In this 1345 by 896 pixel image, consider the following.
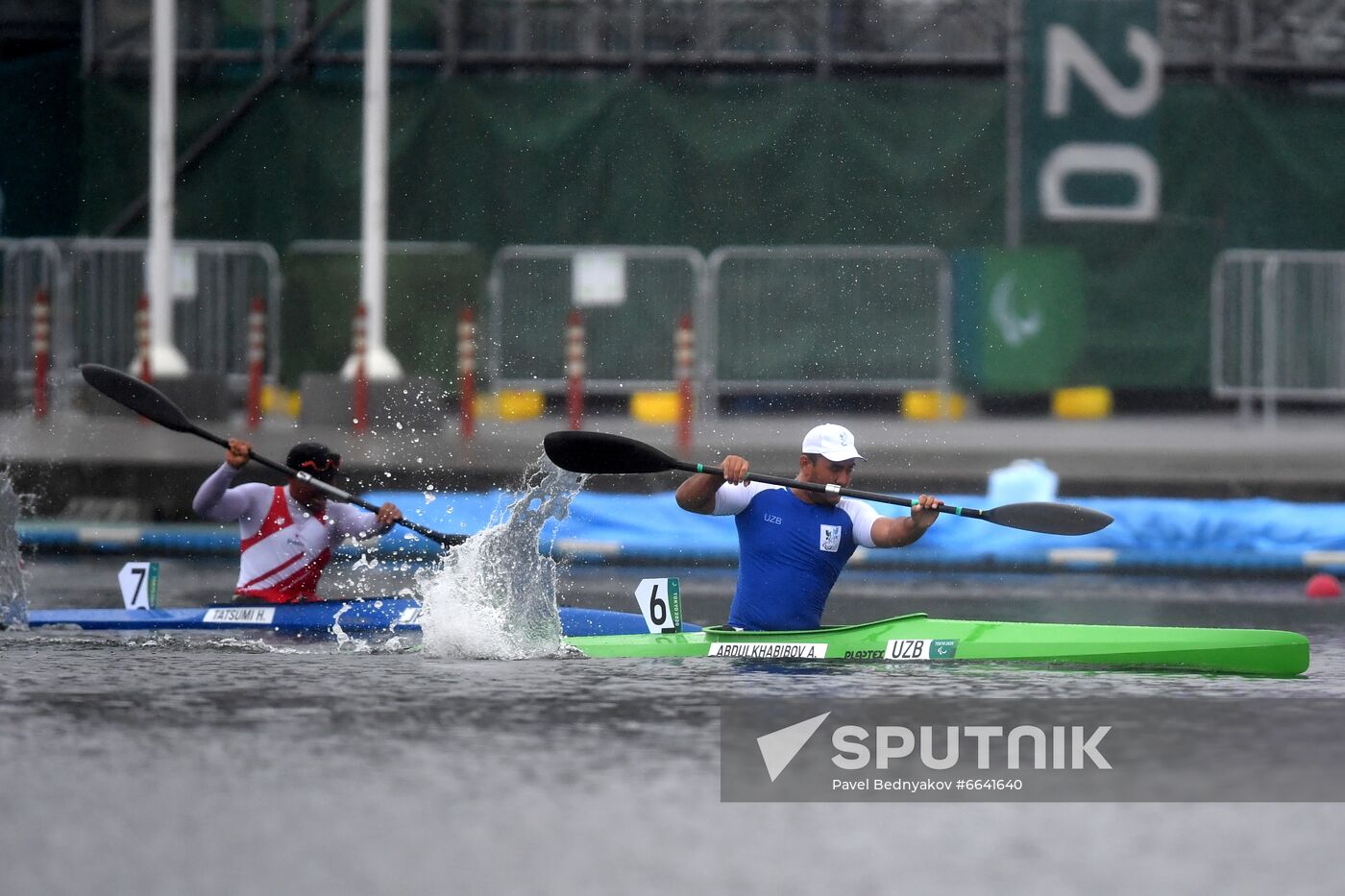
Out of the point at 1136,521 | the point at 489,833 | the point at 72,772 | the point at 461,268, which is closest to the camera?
the point at 489,833

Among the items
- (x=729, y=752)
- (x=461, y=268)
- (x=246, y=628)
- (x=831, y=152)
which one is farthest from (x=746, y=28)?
(x=729, y=752)

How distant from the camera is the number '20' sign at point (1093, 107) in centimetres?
2369

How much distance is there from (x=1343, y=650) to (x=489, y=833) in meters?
5.78

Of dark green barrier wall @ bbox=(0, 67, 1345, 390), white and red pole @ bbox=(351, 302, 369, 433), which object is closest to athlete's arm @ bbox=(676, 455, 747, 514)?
white and red pole @ bbox=(351, 302, 369, 433)

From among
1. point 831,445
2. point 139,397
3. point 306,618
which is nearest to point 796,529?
point 831,445

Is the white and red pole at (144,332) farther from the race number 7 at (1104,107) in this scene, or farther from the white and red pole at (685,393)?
the race number 7 at (1104,107)

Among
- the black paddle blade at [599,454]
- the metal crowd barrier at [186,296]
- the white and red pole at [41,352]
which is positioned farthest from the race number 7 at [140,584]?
the metal crowd barrier at [186,296]

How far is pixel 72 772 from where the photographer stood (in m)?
7.59

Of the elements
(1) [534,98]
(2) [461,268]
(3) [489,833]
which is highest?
(1) [534,98]

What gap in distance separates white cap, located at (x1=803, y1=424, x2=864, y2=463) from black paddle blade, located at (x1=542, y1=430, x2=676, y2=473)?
2.76 feet

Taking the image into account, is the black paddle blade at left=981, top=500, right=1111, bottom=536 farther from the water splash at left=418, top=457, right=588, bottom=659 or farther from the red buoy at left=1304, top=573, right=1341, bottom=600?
the red buoy at left=1304, top=573, right=1341, bottom=600

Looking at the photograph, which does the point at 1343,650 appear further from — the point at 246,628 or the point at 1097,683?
the point at 246,628

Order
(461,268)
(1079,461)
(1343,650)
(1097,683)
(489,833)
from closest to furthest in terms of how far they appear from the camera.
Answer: (489,833), (1097,683), (1343,650), (1079,461), (461,268)

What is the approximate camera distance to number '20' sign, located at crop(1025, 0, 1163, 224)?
77.7 feet
